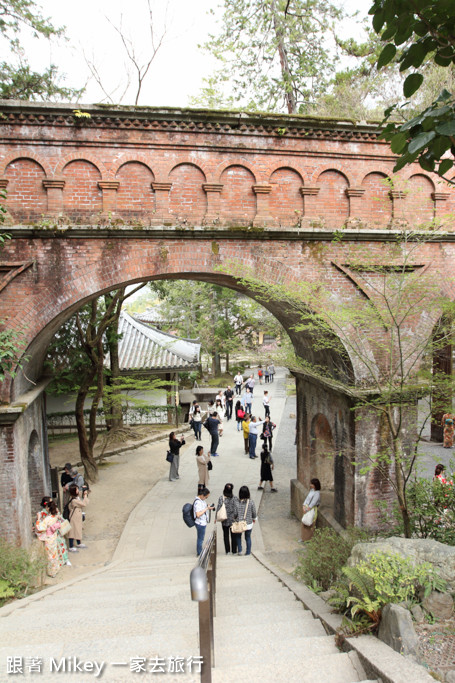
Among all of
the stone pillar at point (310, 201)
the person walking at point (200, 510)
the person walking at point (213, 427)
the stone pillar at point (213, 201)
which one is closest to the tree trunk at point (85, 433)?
the person walking at point (213, 427)

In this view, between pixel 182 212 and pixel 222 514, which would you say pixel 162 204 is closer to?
pixel 182 212

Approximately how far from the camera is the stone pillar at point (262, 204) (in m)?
8.16

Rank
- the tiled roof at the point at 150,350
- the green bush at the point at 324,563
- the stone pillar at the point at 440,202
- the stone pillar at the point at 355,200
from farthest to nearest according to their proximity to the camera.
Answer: the tiled roof at the point at 150,350 → the stone pillar at the point at 440,202 → the stone pillar at the point at 355,200 → the green bush at the point at 324,563

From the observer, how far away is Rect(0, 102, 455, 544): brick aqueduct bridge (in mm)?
7496

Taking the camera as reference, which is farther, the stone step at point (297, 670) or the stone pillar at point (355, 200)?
the stone pillar at point (355, 200)

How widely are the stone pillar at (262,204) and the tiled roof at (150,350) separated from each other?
1043cm

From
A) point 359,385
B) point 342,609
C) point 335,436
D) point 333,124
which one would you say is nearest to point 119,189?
point 333,124

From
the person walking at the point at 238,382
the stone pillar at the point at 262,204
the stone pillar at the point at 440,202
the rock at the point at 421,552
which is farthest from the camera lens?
the person walking at the point at 238,382

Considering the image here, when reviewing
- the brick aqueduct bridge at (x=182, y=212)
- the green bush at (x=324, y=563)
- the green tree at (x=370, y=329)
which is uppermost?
the brick aqueduct bridge at (x=182, y=212)

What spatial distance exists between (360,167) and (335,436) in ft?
16.4

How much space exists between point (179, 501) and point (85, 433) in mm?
3216

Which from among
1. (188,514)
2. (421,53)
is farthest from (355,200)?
(188,514)

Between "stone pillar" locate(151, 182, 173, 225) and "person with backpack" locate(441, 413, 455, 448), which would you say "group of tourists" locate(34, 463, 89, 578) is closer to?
"stone pillar" locate(151, 182, 173, 225)

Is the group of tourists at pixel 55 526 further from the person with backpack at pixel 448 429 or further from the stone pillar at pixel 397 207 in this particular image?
the person with backpack at pixel 448 429
